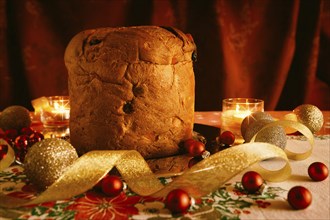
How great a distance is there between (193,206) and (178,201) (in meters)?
0.05

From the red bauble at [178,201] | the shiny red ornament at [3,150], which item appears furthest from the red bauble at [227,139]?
the shiny red ornament at [3,150]

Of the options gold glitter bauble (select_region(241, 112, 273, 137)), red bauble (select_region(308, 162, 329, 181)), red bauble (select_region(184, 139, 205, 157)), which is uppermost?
gold glitter bauble (select_region(241, 112, 273, 137))

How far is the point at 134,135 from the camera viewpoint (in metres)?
0.87

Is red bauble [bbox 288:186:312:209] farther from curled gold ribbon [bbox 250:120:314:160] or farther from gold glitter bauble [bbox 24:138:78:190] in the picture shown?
gold glitter bauble [bbox 24:138:78:190]

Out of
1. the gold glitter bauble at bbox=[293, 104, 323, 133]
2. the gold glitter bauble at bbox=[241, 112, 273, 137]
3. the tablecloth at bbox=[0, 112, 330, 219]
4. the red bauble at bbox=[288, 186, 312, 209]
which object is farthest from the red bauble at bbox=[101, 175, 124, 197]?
the gold glitter bauble at bbox=[293, 104, 323, 133]

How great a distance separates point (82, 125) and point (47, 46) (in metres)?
1.19

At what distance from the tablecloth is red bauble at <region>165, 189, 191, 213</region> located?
0.04 feet

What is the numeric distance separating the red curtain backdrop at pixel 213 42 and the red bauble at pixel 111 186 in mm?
1345

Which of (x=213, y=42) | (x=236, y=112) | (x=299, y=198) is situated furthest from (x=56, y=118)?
(x=213, y=42)

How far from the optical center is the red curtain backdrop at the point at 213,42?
1947 millimetres

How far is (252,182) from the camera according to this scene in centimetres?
73

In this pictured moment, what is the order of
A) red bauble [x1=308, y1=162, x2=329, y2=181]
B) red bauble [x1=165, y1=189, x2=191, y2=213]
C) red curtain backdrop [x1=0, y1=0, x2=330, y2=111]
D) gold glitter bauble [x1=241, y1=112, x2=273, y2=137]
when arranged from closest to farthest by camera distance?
1. red bauble [x1=165, y1=189, x2=191, y2=213]
2. red bauble [x1=308, y1=162, x2=329, y2=181]
3. gold glitter bauble [x1=241, y1=112, x2=273, y2=137]
4. red curtain backdrop [x1=0, y1=0, x2=330, y2=111]

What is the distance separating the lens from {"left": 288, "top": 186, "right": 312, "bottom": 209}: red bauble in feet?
2.18

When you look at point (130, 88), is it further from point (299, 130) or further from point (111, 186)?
point (299, 130)
